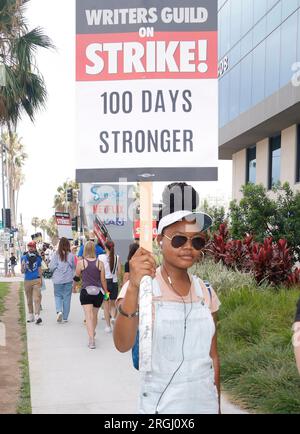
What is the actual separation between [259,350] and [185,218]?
4.01m

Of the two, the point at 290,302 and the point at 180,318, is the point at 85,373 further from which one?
the point at 180,318

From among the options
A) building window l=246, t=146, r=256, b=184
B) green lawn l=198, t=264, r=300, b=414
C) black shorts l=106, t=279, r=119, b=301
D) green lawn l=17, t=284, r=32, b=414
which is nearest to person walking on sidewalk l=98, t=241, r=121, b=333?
black shorts l=106, t=279, r=119, b=301

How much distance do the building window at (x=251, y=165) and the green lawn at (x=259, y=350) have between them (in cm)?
1911

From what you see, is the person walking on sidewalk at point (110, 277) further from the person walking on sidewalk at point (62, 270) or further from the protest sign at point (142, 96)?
the protest sign at point (142, 96)

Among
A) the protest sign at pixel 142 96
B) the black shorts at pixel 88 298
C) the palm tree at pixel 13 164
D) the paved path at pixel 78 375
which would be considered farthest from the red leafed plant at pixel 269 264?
the palm tree at pixel 13 164

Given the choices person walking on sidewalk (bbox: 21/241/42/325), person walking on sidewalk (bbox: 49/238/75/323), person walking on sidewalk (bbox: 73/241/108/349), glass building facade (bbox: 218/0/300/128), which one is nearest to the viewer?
person walking on sidewalk (bbox: 73/241/108/349)

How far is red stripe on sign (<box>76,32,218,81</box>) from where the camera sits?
3010mm

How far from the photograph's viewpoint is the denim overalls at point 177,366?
244 cm

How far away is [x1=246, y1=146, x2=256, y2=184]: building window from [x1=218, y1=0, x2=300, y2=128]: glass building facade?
7.14ft

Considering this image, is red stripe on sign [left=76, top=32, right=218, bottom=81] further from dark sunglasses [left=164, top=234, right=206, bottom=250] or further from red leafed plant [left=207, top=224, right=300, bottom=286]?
red leafed plant [left=207, top=224, right=300, bottom=286]

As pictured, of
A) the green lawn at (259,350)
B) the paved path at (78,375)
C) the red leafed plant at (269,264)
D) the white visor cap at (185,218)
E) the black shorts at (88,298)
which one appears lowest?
the paved path at (78,375)

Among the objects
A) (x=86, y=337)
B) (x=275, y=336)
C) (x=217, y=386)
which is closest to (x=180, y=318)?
(x=217, y=386)

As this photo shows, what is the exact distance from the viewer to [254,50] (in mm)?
24625

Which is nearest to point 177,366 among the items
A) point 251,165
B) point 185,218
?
point 185,218
